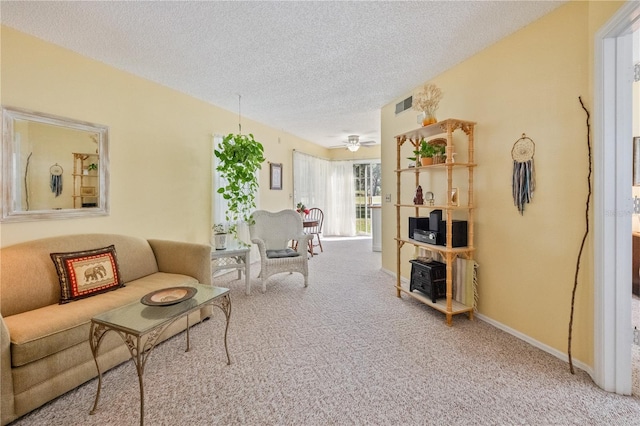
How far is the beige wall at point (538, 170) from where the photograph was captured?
2.01m

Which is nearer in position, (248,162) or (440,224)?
(440,224)

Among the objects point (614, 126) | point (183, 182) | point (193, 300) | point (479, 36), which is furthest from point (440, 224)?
point (183, 182)

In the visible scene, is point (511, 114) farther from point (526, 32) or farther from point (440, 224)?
point (440, 224)

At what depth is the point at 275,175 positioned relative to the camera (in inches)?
225

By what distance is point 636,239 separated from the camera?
3350mm

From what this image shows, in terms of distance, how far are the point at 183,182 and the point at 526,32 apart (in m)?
3.86

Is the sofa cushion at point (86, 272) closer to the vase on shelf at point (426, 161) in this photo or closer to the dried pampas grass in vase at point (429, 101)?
the vase on shelf at point (426, 161)

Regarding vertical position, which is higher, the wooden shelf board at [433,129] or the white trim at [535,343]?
the wooden shelf board at [433,129]

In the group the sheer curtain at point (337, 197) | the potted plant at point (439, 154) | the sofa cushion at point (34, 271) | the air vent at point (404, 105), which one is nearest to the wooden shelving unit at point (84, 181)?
the sofa cushion at point (34, 271)

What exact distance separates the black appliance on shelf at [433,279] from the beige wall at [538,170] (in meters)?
0.34

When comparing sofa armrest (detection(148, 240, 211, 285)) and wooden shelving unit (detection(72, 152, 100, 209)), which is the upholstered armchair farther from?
wooden shelving unit (detection(72, 152, 100, 209))

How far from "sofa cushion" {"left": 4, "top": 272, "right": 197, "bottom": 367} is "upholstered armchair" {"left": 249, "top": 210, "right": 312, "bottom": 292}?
5.47ft

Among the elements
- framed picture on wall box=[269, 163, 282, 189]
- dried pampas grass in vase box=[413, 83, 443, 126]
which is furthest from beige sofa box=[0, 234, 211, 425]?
framed picture on wall box=[269, 163, 282, 189]

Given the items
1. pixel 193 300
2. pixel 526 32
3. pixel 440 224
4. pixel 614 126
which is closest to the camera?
pixel 614 126
